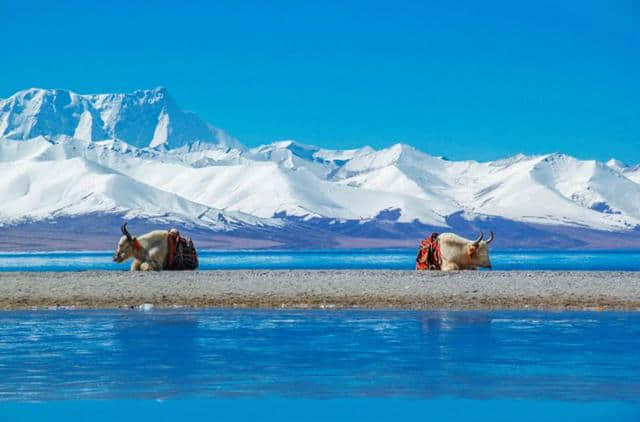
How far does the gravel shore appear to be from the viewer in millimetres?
25969

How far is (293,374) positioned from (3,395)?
369 centimetres

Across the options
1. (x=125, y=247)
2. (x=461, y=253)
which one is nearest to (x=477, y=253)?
(x=461, y=253)

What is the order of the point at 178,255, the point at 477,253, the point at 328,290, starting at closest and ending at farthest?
the point at 328,290 < the point at 477,253 < the point at 178,255

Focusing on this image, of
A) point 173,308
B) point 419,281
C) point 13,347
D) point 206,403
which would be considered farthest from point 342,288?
point 206,403

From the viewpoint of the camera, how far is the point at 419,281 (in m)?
29.1

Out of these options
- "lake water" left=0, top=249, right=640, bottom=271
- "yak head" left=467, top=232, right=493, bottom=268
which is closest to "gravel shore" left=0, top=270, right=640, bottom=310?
"yak head" left=467, top=232, right=493, bottom=268

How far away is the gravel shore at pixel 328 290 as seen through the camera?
1022 inches

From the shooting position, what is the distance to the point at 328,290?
90.7ft

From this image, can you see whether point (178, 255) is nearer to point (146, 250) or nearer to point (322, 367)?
point (146, 250)

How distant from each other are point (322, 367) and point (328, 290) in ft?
38.2

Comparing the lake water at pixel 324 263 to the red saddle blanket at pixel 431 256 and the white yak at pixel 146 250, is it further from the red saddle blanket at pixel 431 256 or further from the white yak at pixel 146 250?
the red saddle blanket at pixel 431 256

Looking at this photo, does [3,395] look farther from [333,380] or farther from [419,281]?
[419,281]

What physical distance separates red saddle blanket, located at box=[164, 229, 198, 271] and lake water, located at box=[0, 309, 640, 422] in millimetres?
10664

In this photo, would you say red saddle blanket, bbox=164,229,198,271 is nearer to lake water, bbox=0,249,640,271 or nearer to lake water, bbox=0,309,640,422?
lake water, bbox=0,309,640,422
